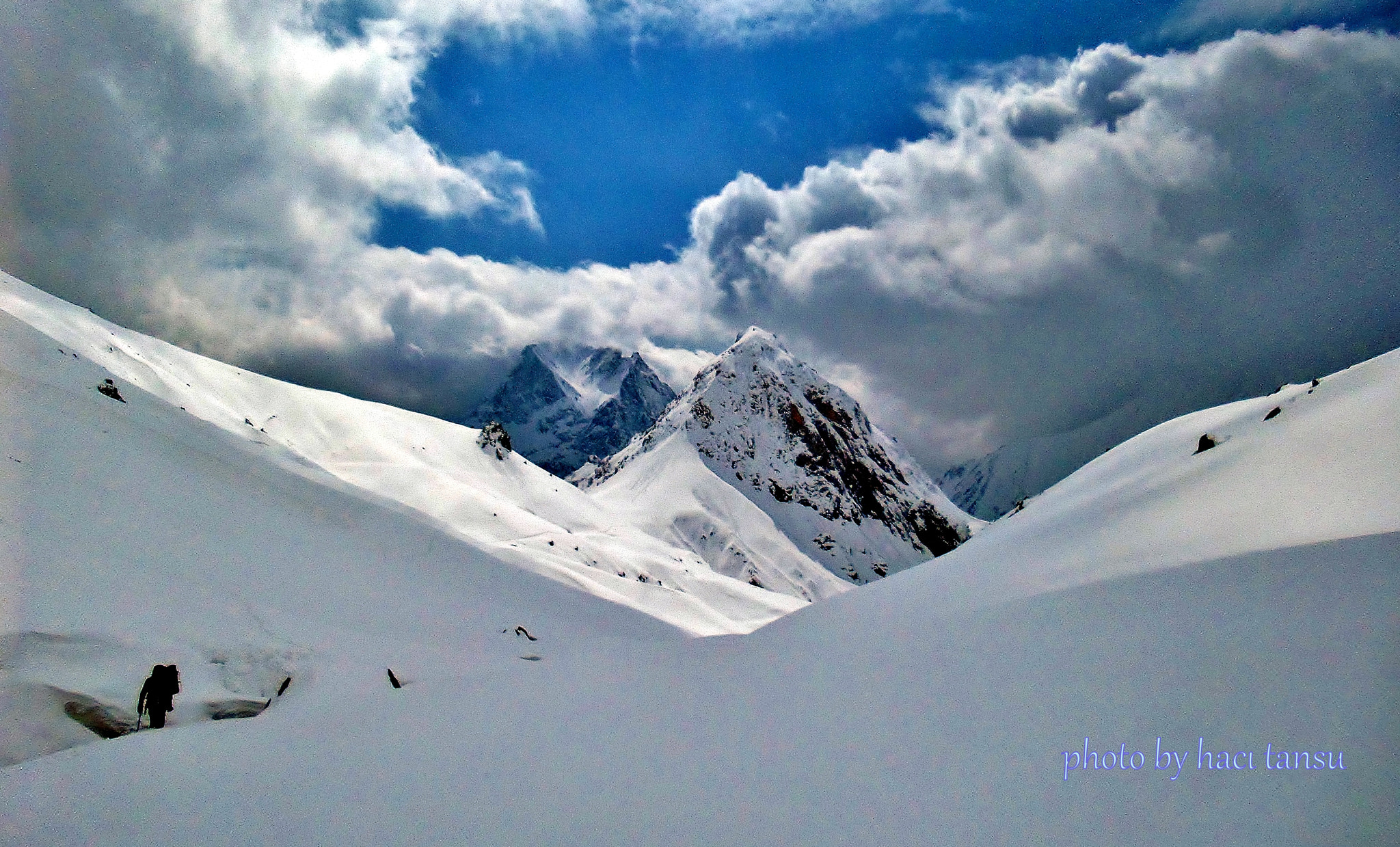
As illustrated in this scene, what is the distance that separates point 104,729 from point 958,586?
11507 mm

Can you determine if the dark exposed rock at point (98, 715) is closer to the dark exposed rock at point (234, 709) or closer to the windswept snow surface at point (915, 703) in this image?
the windswept snow surface at point (915, 703)

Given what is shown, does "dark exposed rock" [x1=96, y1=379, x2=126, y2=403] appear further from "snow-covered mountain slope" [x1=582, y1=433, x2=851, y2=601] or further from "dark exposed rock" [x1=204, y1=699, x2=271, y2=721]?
"snow-covered mountain slope" [x1=582, y1=433, x2=851, y2=601]

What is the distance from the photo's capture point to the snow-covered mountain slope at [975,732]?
3.55 m

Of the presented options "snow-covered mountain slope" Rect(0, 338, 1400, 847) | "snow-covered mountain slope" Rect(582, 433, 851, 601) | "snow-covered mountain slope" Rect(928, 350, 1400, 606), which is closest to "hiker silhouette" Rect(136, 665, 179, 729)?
"snow-covered mountain slope" Rect(0, 338, 1400, 847)

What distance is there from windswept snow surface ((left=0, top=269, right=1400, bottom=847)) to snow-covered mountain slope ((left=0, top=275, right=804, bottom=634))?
54.8 feet

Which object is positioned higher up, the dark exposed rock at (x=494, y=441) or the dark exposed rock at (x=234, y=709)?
the dark exposed rock at (x=494, y=441)

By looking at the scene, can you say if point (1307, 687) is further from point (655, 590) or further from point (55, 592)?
point (655, 590)

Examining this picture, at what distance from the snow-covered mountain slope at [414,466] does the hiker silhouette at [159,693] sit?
14513mm

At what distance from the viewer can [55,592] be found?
10.4 metres

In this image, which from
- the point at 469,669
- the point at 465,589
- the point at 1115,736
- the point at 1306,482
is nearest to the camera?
the point at 1115,736

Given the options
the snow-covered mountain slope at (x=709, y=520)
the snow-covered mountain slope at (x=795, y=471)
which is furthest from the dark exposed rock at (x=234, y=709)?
the snow-covered mountain slope at (x=795, y=471)

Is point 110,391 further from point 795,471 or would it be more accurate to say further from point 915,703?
point 795,471

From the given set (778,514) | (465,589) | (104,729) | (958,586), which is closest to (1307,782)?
(958,586)

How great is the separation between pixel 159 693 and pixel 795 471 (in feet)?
543
